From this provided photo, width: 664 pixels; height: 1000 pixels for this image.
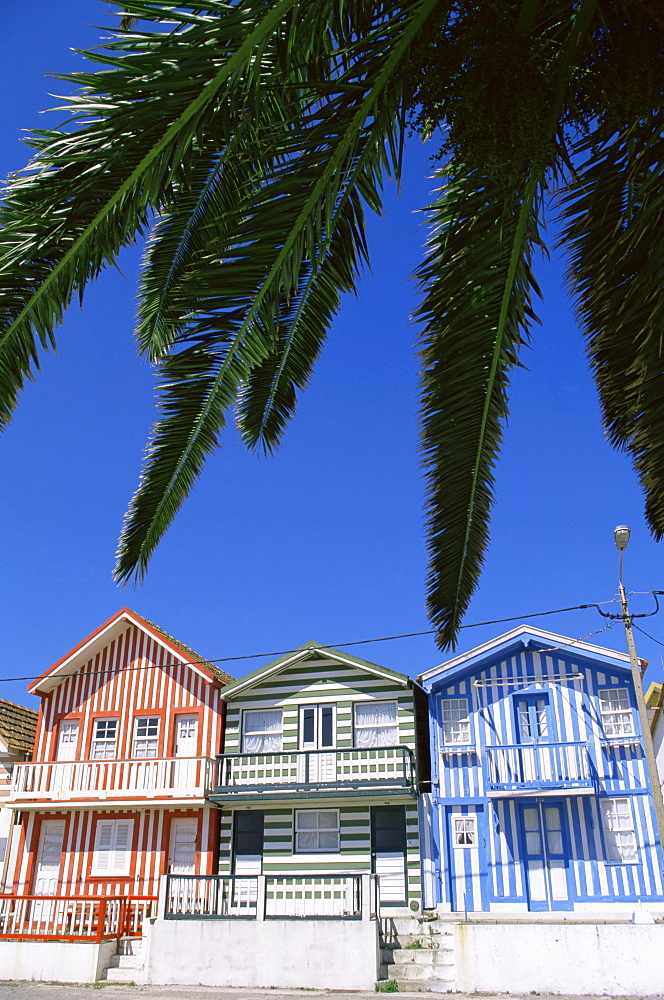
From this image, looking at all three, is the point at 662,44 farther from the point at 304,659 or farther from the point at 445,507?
the point at 304,659

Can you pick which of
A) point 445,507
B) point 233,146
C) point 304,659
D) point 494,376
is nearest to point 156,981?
point 304,659

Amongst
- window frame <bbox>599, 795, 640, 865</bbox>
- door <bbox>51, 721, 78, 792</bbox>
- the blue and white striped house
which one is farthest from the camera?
door <bbox>51, 721, 78, 792</bbox>

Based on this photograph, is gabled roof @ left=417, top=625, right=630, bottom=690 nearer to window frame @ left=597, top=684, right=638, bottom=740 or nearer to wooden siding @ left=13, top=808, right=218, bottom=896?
window frame @ left=597, top=684, right=638, bottom=740

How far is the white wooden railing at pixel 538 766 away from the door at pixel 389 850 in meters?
2.82

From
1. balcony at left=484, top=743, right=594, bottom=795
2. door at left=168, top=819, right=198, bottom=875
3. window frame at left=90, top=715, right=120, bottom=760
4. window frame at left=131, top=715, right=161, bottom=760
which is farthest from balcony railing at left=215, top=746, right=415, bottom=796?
window frame at left=90, top=715, right=120, bottom=760

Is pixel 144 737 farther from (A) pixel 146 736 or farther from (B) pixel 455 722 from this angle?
(B) pixel 455 722

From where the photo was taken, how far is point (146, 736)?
1007 inches

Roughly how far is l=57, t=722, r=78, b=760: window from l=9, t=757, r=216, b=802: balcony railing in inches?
52.7

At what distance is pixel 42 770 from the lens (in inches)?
969

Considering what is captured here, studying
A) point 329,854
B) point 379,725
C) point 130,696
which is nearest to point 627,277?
point 379,725

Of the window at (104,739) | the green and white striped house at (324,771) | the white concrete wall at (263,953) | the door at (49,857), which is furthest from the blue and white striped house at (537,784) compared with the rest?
the door at (49,857)

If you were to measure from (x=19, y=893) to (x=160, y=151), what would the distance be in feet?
84.6

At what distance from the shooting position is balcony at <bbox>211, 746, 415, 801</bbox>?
22.3 metres

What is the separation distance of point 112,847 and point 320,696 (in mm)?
7487
